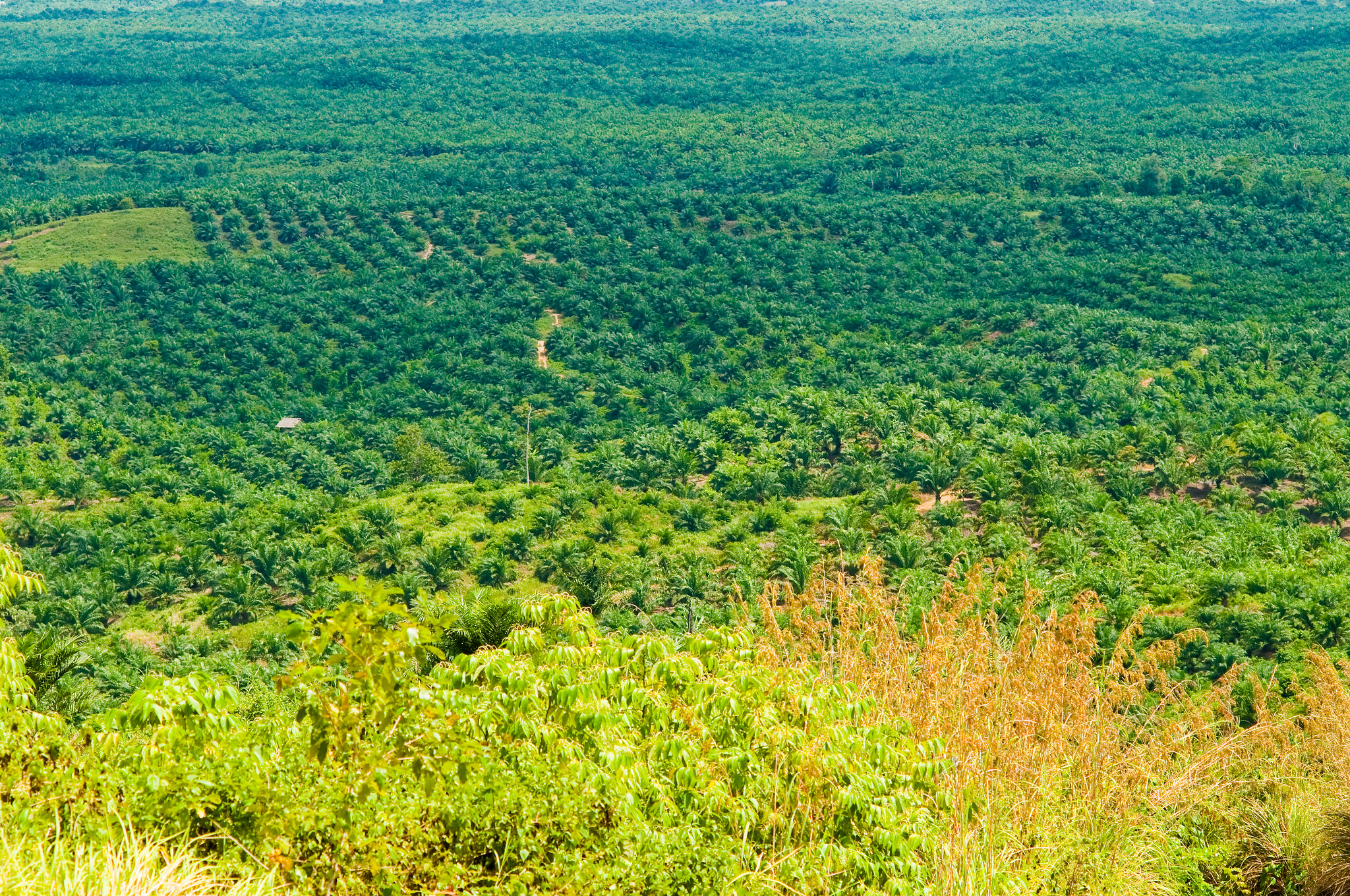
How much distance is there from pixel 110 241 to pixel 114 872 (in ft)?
375

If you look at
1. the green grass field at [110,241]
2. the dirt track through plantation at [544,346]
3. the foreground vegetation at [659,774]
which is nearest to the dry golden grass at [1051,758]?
the foreground vegetation at [659,774]

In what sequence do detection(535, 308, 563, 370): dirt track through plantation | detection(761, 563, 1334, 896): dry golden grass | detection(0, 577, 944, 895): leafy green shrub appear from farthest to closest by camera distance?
detection(535, 308, 563, 370): dirt track through plantation → detection(761, 563, 1334, 896): dry golden grass → detection(0, 577, 944, 895): leafy green shrub

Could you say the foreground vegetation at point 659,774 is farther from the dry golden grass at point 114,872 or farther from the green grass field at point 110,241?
the green grass field at point 110,241

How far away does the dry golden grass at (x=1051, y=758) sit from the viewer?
36.6 ft

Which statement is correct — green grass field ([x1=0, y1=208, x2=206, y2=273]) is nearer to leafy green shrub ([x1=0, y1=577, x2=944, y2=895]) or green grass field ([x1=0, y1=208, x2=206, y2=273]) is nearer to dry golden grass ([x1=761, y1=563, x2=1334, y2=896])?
dry golden grass ([x1=761, y1=563, x2=1334, y2=896])

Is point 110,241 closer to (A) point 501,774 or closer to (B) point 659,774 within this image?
(B) point 659,774

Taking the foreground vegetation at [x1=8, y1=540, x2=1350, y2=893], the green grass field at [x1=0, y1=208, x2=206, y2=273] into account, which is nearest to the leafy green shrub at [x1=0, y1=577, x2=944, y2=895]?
the foreground vegetation at [x1=8, y1=540, x2=1350, y2=893]

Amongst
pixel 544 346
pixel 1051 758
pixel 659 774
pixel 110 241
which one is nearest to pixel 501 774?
pixel 659 774

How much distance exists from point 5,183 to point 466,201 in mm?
60794

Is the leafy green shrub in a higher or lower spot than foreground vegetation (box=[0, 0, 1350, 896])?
higher

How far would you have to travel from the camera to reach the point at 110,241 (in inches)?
4341

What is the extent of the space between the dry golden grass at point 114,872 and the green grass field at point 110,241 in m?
108

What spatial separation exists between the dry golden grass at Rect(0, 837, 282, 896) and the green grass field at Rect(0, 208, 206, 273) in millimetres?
108325

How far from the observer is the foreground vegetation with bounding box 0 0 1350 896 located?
9.86m
